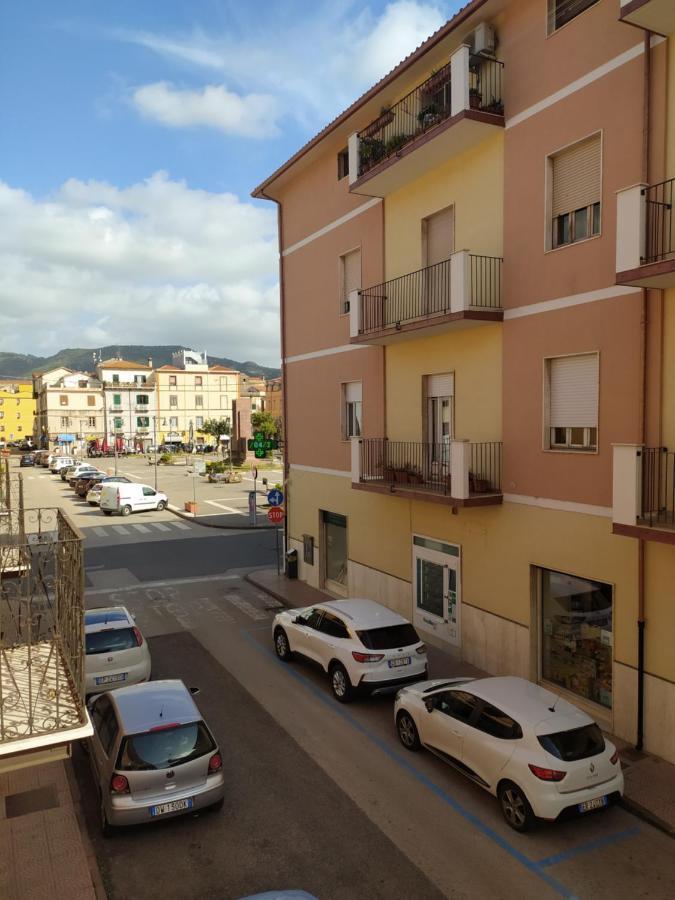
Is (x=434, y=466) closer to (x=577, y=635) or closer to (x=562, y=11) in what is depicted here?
(x=577, y=635)

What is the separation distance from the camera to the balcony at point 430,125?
11.3 metres

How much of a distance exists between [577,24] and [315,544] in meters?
13.2

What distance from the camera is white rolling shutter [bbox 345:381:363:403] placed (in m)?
16.2

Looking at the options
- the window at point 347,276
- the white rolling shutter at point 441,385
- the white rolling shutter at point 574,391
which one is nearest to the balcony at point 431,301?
the white rolling shutter at point 441,385

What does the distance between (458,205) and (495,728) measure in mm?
9325

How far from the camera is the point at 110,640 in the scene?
435 inches

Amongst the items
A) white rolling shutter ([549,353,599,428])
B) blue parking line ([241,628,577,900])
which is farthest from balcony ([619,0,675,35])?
blue parking line ([241,628,577,900])

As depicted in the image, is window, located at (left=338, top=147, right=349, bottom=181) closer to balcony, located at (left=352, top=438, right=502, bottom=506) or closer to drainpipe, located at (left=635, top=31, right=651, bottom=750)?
balcony, located at (left=352, top=438, right=502, bottom=506)

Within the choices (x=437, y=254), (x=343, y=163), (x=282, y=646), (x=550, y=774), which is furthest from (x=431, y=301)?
(x=550, y=774)

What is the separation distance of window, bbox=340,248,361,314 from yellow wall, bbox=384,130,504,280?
1.62m

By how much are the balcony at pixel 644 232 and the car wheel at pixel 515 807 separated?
635cm

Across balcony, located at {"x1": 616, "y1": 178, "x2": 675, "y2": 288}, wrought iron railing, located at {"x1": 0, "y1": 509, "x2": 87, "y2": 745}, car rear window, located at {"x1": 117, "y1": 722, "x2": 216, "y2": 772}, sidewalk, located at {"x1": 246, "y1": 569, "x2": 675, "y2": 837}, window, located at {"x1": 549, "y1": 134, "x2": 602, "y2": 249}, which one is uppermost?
window, located at {"x1": 549, "y1": 134, "x2": 602, "y2": 249}

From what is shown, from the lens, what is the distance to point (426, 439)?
13930 millimetres

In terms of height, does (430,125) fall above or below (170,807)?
above
